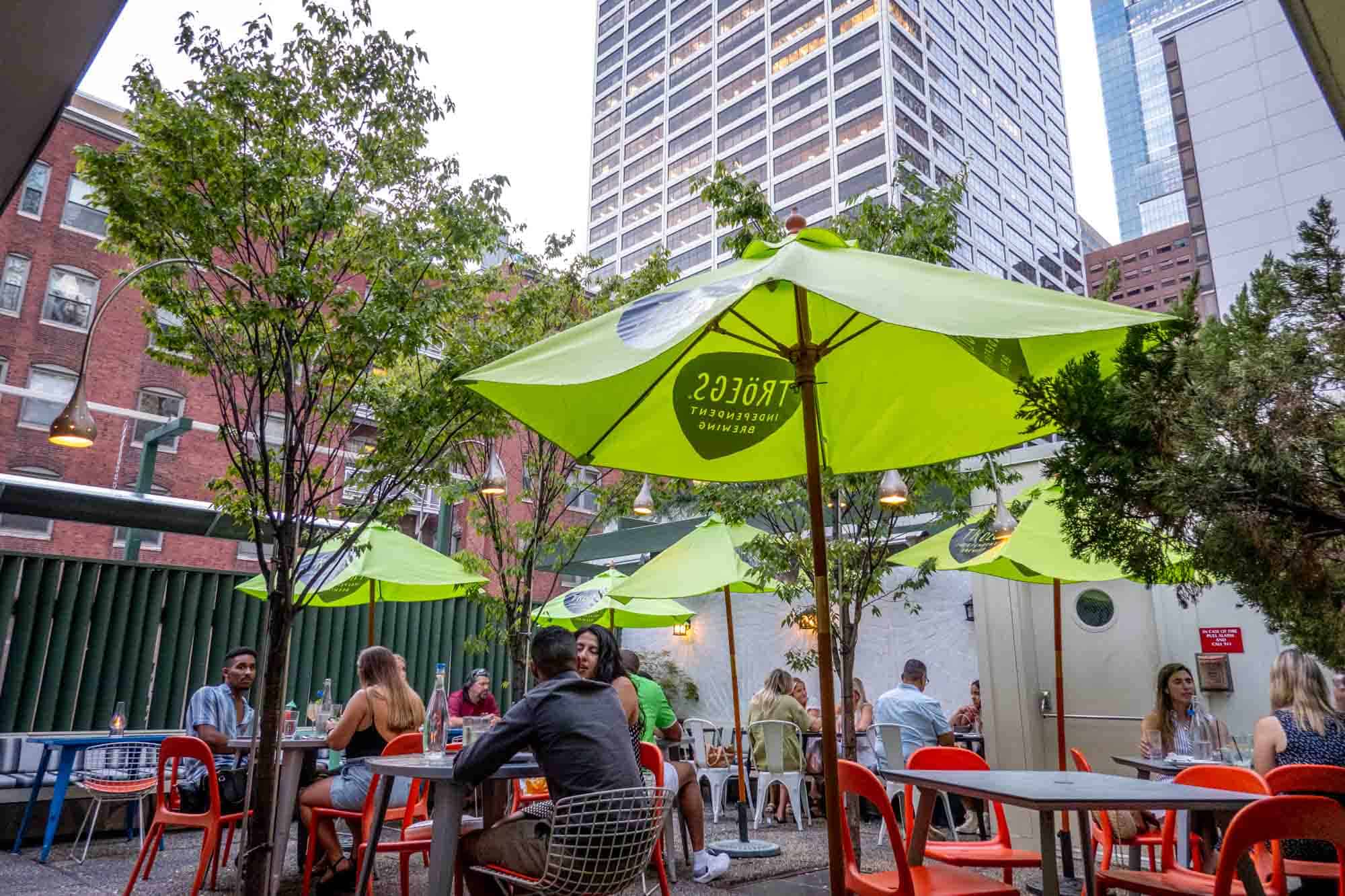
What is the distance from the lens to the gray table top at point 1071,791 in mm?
3109

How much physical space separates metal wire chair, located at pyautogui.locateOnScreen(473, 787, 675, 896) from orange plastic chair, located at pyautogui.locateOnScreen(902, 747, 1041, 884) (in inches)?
55.1

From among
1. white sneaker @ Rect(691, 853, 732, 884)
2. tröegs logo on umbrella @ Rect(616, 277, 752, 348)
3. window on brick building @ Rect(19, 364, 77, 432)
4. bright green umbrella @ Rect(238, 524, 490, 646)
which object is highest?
window on brick building @ Rect(19, 364, 77, 432)

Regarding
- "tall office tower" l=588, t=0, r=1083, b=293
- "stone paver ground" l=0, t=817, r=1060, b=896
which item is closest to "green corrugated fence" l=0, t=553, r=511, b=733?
"stone paver ground" l=0, t=817, r=1060, b=896

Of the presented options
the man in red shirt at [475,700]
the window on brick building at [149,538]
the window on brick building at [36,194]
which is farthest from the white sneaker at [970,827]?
the window on brick building at [36,194]

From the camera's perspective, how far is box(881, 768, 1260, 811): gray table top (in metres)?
3.11

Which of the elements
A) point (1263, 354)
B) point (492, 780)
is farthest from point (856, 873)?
point (1263, 354)

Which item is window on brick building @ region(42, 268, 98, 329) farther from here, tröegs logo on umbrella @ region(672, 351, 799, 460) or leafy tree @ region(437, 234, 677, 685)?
tröegs logo on umbrella @ region(672, 351, 799, 460)

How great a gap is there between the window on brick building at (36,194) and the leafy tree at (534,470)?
80.0 ft

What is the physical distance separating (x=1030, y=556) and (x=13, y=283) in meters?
31.3

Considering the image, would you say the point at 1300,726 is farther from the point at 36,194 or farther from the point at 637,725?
the point at 36,194

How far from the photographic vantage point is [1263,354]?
1.88 meters

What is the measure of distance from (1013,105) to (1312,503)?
10840 cm

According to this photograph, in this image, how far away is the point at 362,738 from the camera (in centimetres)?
570

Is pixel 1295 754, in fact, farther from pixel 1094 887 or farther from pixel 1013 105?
pixel 1013 105
